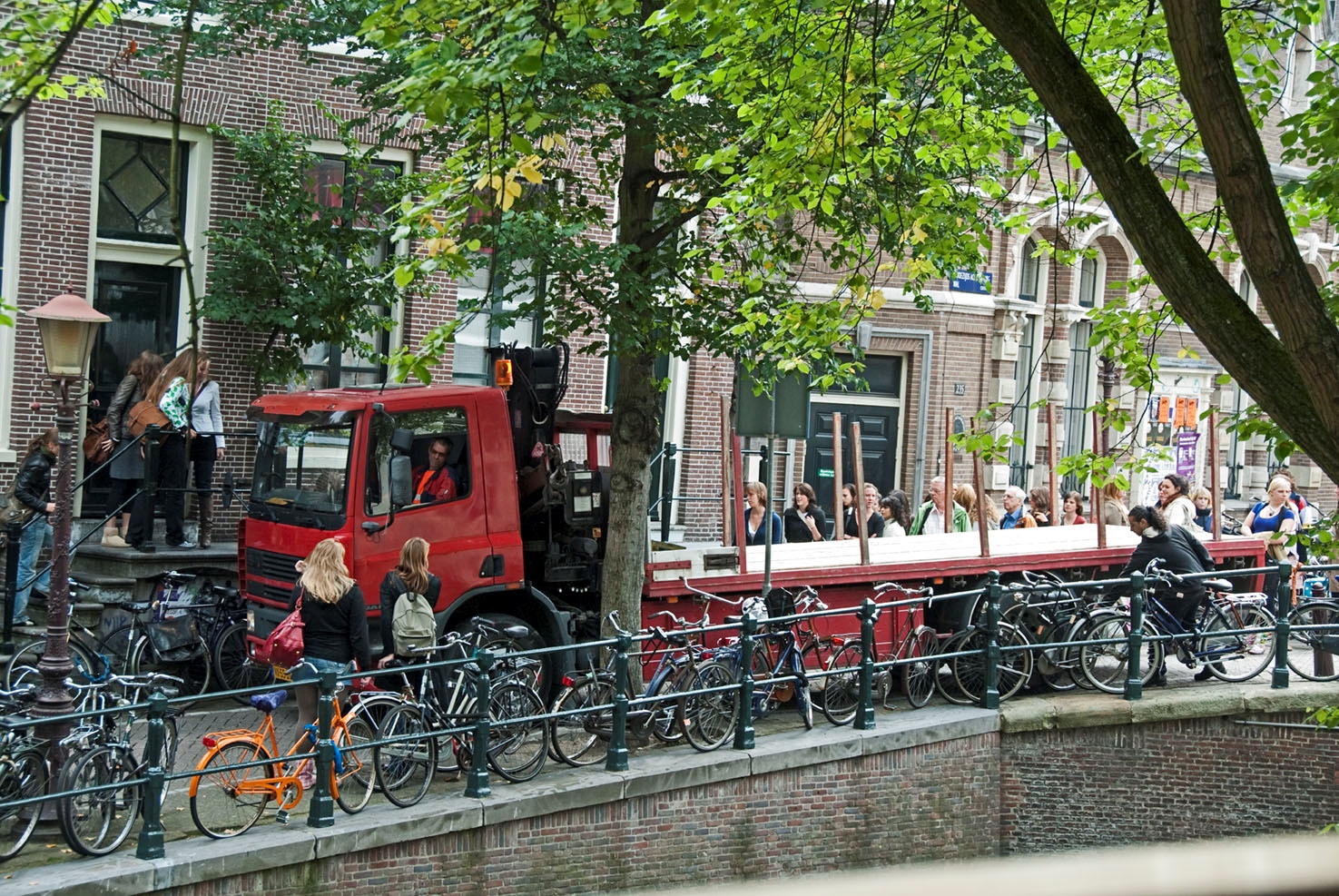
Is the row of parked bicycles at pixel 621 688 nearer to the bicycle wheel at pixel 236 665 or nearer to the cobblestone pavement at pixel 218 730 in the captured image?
the cobblestone pavement at pixel 218 730

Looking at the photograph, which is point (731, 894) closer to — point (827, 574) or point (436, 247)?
point (436, 247)

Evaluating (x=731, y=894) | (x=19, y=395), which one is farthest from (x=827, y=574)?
(x=731, y=894)

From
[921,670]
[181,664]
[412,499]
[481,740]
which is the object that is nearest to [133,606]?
[181,664]

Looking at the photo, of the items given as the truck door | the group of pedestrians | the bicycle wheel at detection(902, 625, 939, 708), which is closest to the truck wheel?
the truck door

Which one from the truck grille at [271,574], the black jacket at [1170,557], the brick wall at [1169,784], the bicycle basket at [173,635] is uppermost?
the black jacket at [1170,557]

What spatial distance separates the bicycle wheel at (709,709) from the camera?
1123 cm

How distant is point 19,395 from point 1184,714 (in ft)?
37.7

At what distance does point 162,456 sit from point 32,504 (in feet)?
4.88

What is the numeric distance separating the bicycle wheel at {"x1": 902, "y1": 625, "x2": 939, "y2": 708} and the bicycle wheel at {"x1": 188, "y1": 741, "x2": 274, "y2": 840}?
5857mm

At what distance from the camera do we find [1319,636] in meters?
13.9

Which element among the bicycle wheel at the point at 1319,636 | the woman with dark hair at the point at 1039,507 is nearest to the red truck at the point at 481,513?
the bicycle wheel at the point at 1319,636

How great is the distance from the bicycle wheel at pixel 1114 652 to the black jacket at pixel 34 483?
9336 millimetres

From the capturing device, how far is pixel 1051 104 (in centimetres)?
553

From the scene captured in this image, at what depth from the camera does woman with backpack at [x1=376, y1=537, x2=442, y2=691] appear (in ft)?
34.7
